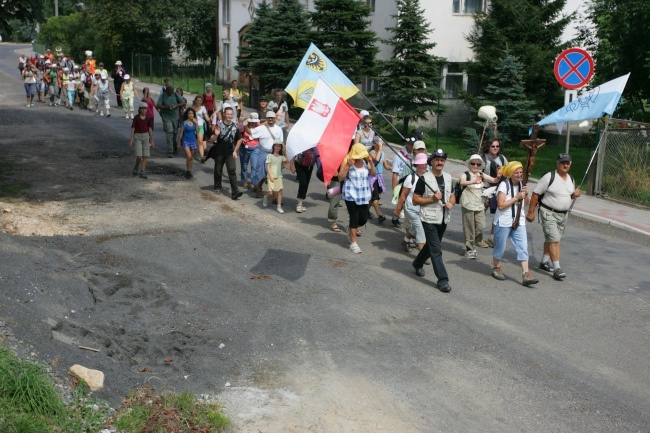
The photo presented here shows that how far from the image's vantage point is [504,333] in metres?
8.94

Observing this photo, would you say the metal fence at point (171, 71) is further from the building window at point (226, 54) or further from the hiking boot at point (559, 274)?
the hiking boot at point (559, 274)

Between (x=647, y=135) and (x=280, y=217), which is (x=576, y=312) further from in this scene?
(x=647, y=135)

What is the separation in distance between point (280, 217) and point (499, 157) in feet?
13.2

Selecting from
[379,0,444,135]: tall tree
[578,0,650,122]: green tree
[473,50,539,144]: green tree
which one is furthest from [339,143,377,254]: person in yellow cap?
[379,0,444,135]: tall tree

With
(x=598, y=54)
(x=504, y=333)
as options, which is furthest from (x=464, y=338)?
(x=598, y=54)

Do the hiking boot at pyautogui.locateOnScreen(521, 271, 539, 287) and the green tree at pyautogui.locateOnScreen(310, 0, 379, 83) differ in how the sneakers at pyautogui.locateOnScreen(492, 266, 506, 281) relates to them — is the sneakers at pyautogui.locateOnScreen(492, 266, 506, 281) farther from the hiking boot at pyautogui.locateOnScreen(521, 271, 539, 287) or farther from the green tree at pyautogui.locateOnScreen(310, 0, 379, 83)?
the green tree at pyautogui.locateOnScreen(310, 0, 379, 83)

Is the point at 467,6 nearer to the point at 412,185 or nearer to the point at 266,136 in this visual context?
the point at 266,136

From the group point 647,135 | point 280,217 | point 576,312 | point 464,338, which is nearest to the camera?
point 464,338

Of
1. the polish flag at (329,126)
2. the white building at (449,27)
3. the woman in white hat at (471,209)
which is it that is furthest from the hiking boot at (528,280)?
the white building at (449,27)

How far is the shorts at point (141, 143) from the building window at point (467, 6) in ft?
50.8

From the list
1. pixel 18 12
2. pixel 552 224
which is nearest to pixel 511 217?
pixel 552 224

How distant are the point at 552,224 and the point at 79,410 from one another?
7289 mm

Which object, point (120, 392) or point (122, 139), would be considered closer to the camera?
point (120, 392)

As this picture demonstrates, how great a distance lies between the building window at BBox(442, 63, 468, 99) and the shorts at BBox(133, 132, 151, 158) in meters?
14.6
